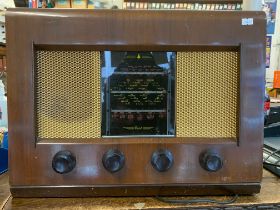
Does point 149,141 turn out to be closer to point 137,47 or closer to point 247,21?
point 137,47

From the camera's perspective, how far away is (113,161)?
0.51 metres

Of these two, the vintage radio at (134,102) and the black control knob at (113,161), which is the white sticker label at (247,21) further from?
the black control knob at (113,161)

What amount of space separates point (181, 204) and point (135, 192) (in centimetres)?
9

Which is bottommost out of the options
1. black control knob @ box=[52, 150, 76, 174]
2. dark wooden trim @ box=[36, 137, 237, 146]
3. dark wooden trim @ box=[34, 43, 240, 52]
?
black control knob @ box=[52, 150, 76, 174]

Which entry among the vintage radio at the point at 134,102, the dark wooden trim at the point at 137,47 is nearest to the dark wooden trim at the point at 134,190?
the vintage radio at the point at 134,102

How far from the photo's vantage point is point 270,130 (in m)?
0.94

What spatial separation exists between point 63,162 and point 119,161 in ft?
0.32

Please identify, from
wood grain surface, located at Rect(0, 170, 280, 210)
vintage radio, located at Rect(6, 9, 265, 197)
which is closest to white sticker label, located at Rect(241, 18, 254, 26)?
vintage radio, located at Rect(6, 9, 265, 197)

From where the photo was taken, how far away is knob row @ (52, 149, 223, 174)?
0.51 metres

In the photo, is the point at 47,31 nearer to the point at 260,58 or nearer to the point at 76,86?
the point at 76,86

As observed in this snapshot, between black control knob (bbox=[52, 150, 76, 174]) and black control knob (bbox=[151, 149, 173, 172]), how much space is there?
15 cm

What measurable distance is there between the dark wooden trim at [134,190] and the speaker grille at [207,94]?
0.10 m

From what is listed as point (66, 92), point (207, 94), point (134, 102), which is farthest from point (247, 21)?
point (66, 92)

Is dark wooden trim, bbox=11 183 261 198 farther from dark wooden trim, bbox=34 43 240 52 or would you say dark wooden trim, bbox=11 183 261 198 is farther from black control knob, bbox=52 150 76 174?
dark wooden trim, bbox=34 43 240 52
